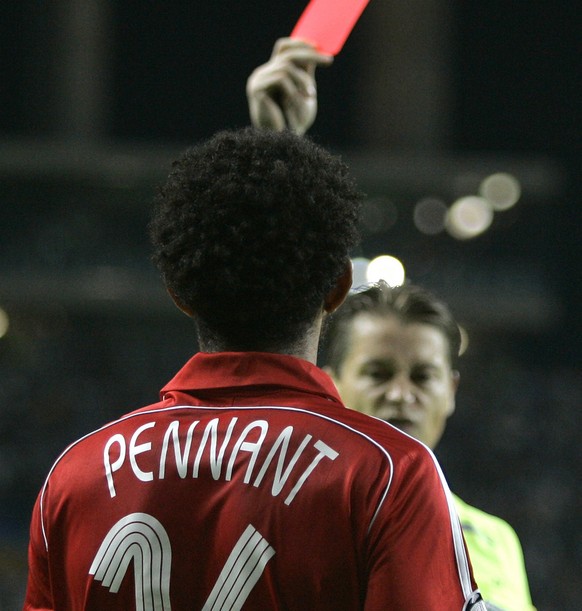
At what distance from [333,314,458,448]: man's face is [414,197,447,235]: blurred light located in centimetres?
777

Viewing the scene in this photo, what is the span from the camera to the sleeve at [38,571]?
1308 millimetres

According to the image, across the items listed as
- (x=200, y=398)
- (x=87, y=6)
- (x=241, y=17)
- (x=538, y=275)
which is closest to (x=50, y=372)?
(x=87, y=6)

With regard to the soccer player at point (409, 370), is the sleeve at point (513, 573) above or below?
below

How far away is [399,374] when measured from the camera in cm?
219

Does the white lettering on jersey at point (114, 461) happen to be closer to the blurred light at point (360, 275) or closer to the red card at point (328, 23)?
the red card at point (328, 23)

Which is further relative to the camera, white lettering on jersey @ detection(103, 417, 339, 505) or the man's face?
the man's face

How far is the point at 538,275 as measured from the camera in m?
10.4

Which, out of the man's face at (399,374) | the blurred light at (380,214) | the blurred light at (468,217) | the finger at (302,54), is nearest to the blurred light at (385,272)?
the man's face at (399,374)

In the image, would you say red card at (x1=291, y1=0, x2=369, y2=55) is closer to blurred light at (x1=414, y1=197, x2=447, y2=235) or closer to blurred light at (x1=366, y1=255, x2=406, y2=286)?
blurred light at (x1=366, y1=255, x2=406, y2=286)

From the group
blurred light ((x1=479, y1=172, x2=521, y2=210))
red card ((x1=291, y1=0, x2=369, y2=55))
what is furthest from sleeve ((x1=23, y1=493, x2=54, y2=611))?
blurred light ((x1=479, y1=172, x2=521, y2=210))

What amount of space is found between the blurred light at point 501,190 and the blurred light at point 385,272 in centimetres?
772

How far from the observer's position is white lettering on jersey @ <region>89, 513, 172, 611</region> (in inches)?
47.8

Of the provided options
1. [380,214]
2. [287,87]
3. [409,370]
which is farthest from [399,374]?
[380,214]

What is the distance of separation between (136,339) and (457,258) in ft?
9.94
